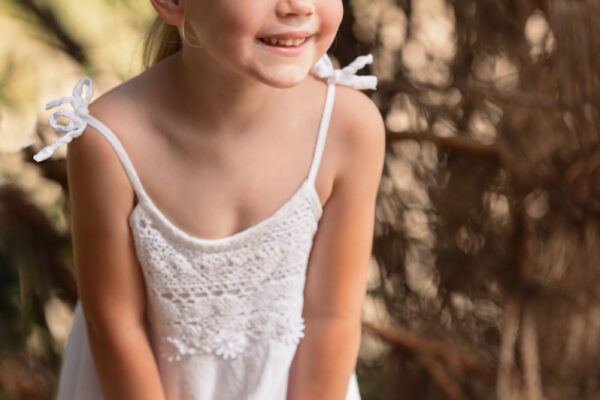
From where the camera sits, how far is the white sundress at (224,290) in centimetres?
75

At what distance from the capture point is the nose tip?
0.65 m

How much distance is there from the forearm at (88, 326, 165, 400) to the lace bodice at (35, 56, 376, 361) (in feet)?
0.11

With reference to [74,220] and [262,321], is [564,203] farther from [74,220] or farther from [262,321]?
[74,220]

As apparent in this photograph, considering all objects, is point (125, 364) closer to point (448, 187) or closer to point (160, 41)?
point (160, 41)

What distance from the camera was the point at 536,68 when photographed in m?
1.45

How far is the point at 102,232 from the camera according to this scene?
0.74 meters

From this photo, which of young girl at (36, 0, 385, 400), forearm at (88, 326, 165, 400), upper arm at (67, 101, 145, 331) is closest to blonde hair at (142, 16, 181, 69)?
young girl at (36, 0, 385, 400)

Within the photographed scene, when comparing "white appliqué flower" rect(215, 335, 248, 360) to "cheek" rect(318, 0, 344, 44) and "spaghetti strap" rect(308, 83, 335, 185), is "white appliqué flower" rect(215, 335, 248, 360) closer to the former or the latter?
"spaghetti strap" rect(308, 83, 335, 185)

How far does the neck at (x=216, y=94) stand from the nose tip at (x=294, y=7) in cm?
8

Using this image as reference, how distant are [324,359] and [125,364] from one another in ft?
0.65

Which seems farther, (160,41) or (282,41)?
(160,41)

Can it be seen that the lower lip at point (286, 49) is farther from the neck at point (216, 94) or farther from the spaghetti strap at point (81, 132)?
the spaghetti strap at point (81, 132)

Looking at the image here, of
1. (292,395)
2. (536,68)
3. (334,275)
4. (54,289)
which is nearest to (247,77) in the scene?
(334,275)

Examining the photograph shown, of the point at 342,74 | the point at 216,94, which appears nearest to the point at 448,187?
the point at 342,74
